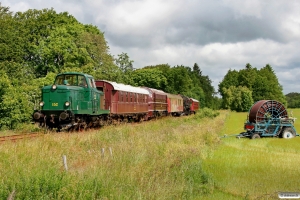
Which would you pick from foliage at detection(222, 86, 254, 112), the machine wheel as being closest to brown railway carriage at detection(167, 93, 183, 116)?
the machine wheel

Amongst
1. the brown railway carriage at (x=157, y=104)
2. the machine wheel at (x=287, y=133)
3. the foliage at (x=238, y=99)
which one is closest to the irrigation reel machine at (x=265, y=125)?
the machine wheel at (x=287, y=133)

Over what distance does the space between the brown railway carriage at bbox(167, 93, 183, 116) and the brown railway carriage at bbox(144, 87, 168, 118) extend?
1495 mm

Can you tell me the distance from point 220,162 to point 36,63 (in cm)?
3794

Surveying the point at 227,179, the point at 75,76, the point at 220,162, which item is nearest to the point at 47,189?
the point at 227,179

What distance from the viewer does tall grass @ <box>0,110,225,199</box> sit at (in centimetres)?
848

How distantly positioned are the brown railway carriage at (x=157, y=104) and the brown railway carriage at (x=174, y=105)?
150 centimetres

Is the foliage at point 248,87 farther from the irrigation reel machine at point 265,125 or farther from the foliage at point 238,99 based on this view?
the irrigation reel machine at point 265,125

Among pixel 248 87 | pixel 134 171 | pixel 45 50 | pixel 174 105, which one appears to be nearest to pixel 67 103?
pixel 134 171

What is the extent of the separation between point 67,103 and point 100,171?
35.8 ft

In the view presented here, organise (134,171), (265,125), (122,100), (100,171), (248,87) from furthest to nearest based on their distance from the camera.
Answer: (248,87) → (122,100) → (265,125) → (134,171) → (100,171)

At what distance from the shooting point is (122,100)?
2972cm

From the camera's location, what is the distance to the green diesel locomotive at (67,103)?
2053cm

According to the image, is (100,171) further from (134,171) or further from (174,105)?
(174,105)

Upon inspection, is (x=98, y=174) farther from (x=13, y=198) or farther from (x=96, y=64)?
(x=96, y=64)
